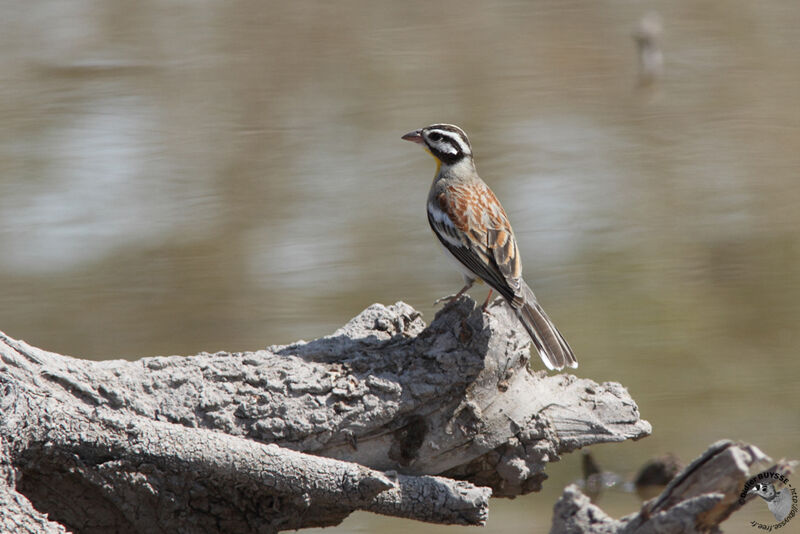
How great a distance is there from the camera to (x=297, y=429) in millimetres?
4699

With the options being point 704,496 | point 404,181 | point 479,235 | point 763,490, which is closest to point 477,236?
point 479,235

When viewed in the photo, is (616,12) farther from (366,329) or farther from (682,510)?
(682,510)

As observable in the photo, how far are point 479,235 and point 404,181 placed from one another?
4813mm

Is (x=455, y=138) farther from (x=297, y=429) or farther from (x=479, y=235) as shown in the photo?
(x=297, y=429)

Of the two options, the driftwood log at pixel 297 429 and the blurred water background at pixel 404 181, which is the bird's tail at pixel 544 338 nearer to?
the driftwood log at pixel 297 429

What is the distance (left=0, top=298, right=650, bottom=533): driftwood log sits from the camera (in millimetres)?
4391

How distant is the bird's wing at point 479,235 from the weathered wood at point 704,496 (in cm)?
148

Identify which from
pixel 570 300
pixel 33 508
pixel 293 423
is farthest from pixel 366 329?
pixel 570 300

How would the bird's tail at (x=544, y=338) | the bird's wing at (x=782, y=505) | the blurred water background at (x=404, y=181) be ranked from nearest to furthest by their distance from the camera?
the bird's wing at (x=782, y=505), the bird's tail at (x=544, y=338), the blurred water background at (x=404, y=181)

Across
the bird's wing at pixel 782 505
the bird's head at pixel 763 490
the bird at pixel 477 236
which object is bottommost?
the bird's wing at pixel 782 505

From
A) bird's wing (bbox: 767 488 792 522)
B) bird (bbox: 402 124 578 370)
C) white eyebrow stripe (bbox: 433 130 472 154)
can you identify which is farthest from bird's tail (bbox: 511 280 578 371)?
white eyebrow stripe (bbox: 433 130 472 154)

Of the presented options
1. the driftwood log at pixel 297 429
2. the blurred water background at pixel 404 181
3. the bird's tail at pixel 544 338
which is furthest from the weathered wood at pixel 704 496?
the blurred water background at pixel 404 181

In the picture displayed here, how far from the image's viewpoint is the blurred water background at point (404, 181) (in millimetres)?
8531

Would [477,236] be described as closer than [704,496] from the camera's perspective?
No
